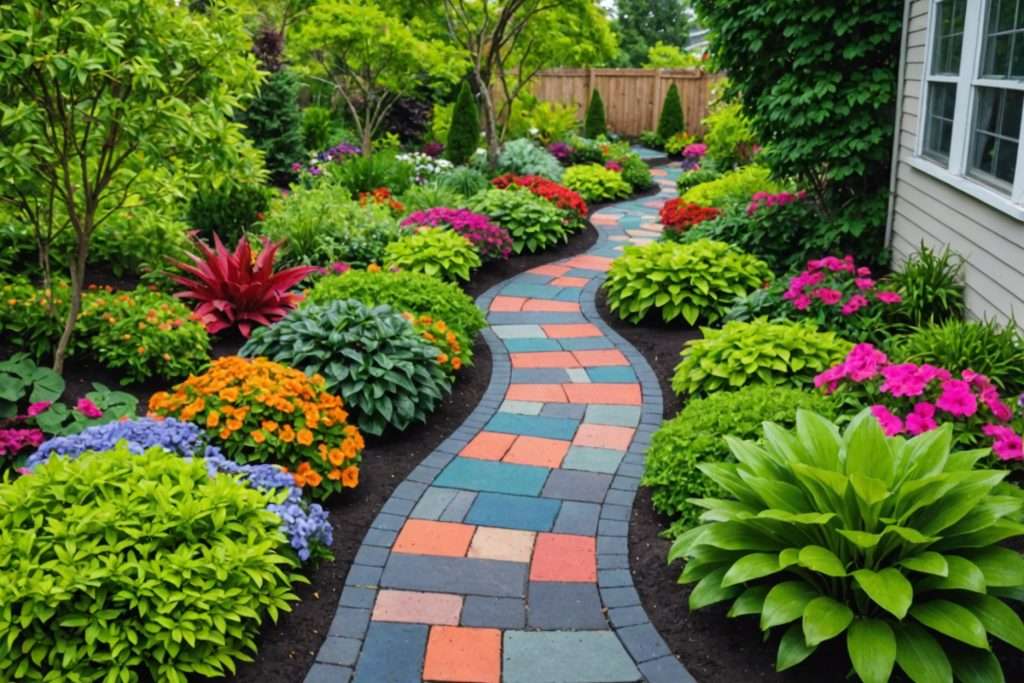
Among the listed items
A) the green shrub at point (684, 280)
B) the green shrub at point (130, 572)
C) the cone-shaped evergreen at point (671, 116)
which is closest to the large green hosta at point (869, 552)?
the green shrub at point (130, 572)

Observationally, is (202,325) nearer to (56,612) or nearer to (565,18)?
(56,612)

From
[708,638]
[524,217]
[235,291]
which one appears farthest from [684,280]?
[708,638]

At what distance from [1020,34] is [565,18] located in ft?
29.3

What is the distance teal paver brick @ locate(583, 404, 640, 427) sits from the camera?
16.9ft

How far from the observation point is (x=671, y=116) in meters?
20.9

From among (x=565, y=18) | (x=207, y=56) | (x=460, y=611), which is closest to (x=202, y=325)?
(x=207, y=56)

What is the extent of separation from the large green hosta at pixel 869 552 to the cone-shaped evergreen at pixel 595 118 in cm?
1786

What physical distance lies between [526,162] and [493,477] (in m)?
8.69

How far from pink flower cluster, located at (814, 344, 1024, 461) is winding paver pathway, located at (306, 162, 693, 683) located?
1166 millimetres

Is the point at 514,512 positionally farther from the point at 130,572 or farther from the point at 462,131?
the point at 462,131

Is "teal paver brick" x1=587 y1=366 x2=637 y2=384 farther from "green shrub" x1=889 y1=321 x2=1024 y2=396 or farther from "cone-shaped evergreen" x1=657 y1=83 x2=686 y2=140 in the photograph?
"cone-shaped evergreen" x1=657 y1=83 x2=686 y2=140

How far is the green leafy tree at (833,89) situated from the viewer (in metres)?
6.91

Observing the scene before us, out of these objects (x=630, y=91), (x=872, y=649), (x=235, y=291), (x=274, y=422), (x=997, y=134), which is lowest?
(x=872, y=649)

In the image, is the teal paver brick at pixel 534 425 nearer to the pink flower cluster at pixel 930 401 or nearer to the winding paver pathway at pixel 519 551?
the winding paver pathway at pixel 519 551
